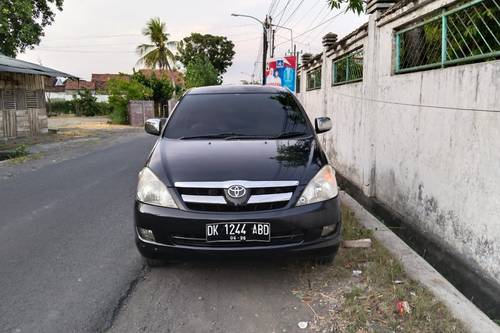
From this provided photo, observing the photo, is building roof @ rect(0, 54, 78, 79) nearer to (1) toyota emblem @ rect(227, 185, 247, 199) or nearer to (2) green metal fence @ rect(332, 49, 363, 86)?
(2) green metal fence @ rect(332, 49, 363, 86)

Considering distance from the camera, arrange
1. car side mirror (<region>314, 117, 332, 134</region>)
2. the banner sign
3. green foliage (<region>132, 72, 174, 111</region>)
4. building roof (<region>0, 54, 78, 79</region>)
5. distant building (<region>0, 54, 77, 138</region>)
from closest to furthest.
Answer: car side mirror (<region>314, 117, 332, 134</region>), the banner sign, building roof (<region>0, 54, 78, 79</region>), distant building (<region>0, 54, 77, 138</region>), green foliage (<region>132, 72, 174, 111</region>)

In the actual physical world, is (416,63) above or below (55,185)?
above

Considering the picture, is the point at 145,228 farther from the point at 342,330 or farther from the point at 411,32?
the point at 411,32

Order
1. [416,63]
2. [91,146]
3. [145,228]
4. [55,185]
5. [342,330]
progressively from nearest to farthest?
[342,330], [145,228], [416,63], [55,185], [91,146]

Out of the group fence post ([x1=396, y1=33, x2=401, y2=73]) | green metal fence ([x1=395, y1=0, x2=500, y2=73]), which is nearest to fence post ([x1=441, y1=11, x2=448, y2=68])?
green metal fence ([x1=395, y1=0, x2=500, y2=73])

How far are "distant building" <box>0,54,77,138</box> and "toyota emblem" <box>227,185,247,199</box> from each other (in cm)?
1621

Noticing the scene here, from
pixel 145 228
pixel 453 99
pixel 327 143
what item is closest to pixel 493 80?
pixel 453 99

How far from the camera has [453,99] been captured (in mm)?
3750

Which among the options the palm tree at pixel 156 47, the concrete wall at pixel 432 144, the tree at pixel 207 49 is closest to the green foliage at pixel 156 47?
the palm tree at pixel 156 47

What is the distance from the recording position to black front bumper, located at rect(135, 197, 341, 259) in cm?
313

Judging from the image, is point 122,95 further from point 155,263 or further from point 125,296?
point 125,296

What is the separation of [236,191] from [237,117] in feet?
4.85

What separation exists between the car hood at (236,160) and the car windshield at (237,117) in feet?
0.73

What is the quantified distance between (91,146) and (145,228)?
13137mm
